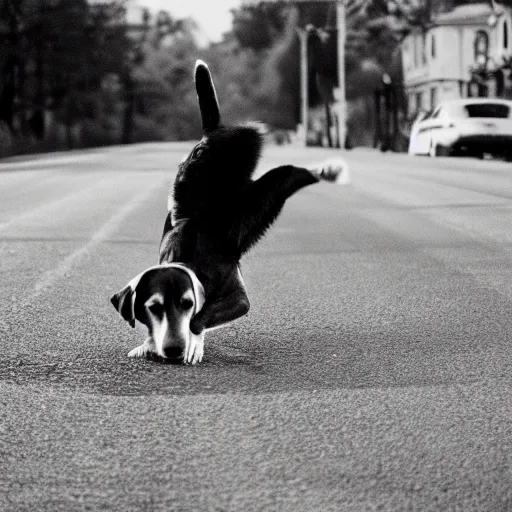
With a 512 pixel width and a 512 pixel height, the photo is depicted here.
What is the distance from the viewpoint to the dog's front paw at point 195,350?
203 inches

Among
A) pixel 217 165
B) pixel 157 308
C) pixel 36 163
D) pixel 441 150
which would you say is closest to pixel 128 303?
pixel 157 308

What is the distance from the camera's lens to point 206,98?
5.52m

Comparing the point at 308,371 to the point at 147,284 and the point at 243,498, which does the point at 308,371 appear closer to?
the point at 147,284

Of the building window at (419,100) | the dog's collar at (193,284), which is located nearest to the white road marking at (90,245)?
the dog's collar at (193,284)

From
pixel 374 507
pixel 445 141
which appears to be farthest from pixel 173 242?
pixel 445 141

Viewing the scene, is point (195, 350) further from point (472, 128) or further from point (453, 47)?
point (453, 47)

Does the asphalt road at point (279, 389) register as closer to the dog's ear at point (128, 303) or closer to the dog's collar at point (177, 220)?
the dog's ear at point (128, 303)

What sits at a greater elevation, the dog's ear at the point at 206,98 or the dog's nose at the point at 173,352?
the dog's ear at the point at 206,98

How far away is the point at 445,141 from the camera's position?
25.4 metres

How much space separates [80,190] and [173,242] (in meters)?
13.8

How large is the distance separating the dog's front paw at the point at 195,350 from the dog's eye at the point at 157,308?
28 cm

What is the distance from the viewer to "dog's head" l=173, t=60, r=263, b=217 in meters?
5.22

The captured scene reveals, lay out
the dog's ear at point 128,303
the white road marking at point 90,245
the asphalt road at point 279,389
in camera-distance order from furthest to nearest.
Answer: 1. the white road marking at point 90,245
2. the dog's ear at point 128,303
3. the asphalt road at point 279,389

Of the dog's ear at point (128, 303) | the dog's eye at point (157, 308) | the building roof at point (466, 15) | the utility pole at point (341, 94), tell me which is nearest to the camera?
the dog's eye at point (157, 308)
